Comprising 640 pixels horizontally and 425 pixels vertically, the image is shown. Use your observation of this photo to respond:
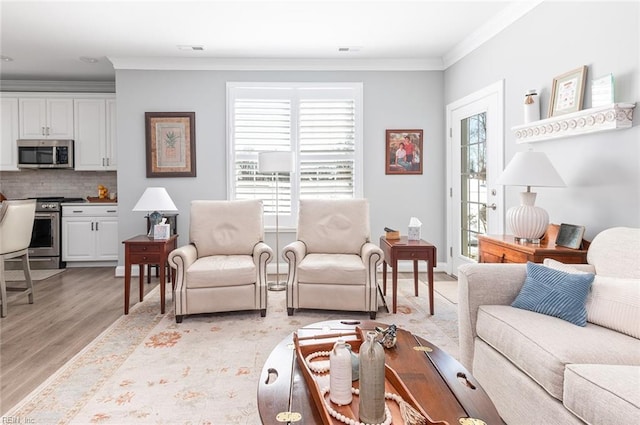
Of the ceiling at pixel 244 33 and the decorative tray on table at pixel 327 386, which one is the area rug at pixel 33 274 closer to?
the ceiling at pixel 244 33

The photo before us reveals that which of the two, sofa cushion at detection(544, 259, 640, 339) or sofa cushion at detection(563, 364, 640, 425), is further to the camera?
sofa cushion at detection(544, 259, 640, 339)

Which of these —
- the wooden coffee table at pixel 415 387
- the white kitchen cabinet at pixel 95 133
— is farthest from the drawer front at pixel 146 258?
the white kitchen cabinet at pixel 95 133

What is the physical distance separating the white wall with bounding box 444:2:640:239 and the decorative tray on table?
1915 mm

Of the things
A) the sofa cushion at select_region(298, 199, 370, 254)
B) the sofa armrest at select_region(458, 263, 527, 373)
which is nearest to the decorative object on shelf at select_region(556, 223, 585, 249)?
the sofa armrest at select_region(458, 263, 527, 373)

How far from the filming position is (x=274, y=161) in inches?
169

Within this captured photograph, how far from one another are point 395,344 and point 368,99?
3920mm

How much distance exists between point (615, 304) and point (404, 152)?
3.55m

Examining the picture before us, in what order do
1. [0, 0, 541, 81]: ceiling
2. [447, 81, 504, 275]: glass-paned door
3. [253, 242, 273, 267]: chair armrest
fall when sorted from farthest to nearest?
[447, 81, 504, 275]: glass-paned door < [0, 0, 541, 81]: ceiling < [253, 242, 273, 267]: chair armrest

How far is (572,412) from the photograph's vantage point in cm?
151

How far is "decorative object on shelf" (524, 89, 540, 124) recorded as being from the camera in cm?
329

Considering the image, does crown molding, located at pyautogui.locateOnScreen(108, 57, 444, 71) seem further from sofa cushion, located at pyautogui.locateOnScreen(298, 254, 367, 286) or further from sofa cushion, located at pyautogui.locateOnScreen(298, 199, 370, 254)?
sofa cushion, located at pyautogui.locateOnScreen(298, 254, 367, 286)

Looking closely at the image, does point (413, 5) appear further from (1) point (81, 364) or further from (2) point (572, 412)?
(1) point (81, 364)

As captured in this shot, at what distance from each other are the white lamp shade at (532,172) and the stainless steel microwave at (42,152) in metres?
5.75

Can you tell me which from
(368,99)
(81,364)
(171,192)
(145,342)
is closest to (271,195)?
(171,192)
